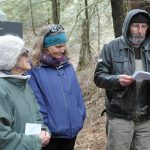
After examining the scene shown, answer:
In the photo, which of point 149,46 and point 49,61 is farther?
point 149,46

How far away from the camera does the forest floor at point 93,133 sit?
6.54m

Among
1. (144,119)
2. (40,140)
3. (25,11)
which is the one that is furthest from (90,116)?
(25,11)

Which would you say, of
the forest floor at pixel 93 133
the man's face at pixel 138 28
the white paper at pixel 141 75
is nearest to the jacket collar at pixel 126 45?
the man's face at pixel 138 28

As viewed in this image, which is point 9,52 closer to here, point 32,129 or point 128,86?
point 32,129

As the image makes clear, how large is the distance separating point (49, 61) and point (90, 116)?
4.22 metres

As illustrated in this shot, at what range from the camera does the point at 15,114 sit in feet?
9.37

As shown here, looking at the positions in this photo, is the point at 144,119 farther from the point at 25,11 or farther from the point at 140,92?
the point at 25,11

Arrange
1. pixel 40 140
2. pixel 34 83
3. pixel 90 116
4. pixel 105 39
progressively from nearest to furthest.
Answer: pixel 40 140 → pixel 34 83 → pixel 90 116 → pixel 105 39

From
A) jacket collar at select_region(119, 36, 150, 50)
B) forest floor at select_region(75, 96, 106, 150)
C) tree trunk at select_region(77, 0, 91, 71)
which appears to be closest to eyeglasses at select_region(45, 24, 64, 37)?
jacket collar at select_region(119, 36, 150, 50)

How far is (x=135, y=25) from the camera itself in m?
4.17

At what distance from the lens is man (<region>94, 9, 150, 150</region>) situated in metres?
4.08

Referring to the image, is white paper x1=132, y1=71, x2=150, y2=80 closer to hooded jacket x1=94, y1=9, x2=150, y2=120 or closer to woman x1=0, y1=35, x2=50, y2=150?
hooded jacket x1=94, y1=9, x2=150, y2=120

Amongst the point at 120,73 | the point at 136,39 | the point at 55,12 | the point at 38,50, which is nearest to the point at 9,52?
the point at 38,50

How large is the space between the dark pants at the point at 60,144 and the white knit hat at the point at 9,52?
4.16 ft
